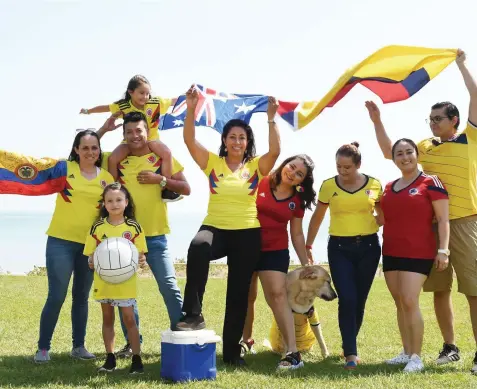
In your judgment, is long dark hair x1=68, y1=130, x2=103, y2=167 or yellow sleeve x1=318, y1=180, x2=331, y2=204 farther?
yellow sleeve x1=318, y1=180, x2=331, y2=204

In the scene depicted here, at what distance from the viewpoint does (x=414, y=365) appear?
628 centimetres

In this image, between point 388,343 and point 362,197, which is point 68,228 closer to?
point 362,197

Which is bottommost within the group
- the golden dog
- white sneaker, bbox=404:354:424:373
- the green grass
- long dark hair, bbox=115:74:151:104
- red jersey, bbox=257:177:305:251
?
the green grass

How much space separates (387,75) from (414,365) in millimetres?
3239

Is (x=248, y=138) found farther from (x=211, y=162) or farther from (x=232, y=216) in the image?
(x=232, y=216)

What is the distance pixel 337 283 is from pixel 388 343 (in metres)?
2.68

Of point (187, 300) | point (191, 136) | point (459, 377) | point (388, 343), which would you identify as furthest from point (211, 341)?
point (388, 343)

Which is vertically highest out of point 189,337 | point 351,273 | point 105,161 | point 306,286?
point 105,161

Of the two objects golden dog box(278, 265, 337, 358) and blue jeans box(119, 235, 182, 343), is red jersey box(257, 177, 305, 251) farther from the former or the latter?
blue jeans box(119, 235, 182, 343)

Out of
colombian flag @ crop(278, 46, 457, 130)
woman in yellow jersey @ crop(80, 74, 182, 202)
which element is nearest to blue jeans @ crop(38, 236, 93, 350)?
woman in yellow jersey @ crop(80, 74, 182, 202)

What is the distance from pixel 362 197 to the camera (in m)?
6.66

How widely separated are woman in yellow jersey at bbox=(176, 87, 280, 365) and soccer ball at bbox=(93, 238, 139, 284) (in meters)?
0.58

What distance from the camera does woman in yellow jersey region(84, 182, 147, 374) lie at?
6051 millimetres

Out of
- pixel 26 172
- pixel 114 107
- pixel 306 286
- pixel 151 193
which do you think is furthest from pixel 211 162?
pixel 26 172
